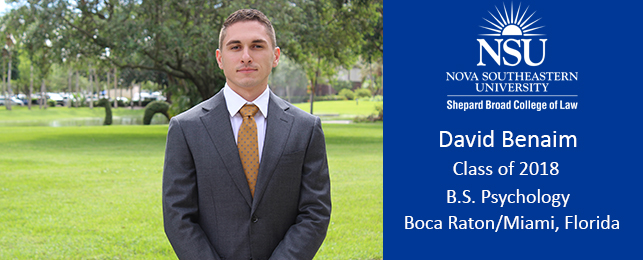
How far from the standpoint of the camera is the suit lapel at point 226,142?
7.16 ft

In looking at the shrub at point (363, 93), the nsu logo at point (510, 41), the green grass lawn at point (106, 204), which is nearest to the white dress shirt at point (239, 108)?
the nsu logo at point (510, 41)

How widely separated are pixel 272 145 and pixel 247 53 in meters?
0.35

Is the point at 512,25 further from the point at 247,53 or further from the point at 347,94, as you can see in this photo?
the point at 347,94

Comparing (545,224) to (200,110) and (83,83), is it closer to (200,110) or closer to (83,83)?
(200,110)

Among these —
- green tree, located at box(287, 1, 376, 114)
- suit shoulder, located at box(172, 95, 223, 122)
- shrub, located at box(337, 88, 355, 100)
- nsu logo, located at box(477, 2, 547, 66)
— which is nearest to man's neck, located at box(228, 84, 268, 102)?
suit shoulder, located at box(172, 95, 223, 122)

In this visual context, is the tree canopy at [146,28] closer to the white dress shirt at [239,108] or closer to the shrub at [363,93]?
the white dress shirt at [239,108]

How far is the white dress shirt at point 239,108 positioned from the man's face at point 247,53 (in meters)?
0.06

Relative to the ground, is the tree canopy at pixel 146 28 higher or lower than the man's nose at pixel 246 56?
higher

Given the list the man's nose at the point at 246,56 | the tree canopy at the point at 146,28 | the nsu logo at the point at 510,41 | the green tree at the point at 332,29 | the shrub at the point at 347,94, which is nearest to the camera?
the man's nose at the point at 246,56

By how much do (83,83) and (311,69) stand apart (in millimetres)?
71663

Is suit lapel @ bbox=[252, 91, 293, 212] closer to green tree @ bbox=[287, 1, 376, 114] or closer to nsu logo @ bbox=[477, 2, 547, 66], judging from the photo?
nsu logo @ bbox=[477, 2, 547, 66]

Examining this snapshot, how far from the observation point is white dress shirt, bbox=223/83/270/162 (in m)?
2.23

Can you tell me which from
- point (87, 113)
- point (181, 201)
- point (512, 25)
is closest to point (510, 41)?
point (512, 25)

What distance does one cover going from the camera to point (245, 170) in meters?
2.21
